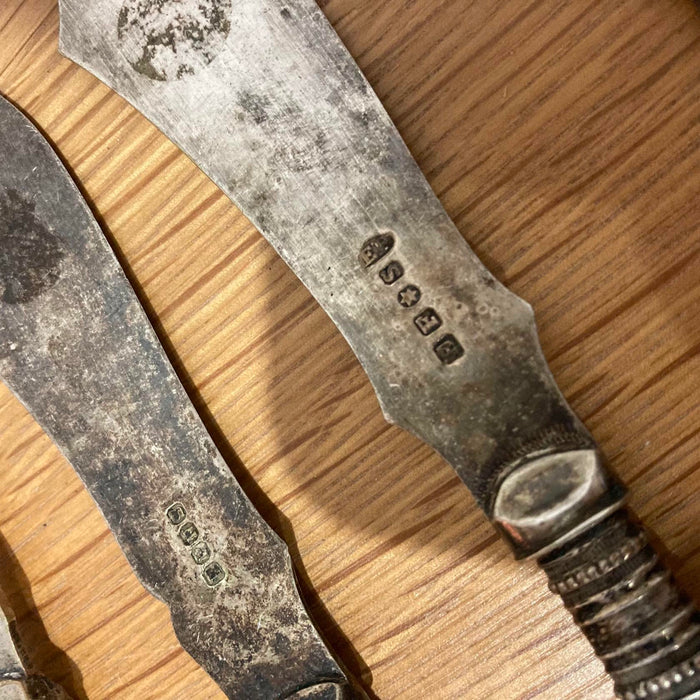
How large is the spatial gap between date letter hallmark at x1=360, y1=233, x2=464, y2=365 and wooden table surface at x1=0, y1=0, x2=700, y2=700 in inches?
4.0

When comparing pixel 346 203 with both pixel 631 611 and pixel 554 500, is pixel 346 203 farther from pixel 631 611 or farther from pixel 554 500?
pixel 631 611

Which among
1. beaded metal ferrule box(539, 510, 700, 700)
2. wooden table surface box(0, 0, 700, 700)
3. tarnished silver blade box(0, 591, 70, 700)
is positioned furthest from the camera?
tarnished silver blade box(0, 591, 70, 700)

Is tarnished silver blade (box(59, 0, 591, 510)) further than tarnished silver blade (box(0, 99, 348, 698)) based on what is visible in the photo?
No

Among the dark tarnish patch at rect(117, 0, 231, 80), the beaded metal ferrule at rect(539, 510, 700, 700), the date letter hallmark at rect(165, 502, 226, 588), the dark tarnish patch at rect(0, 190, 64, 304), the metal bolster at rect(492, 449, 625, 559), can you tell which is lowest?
the beaded metal ferrule at rect(539, 510, 700, 700)

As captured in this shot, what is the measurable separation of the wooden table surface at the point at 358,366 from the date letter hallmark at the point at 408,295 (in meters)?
0.10

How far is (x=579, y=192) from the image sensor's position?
79 cm

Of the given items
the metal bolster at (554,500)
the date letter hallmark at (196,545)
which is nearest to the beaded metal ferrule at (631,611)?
the metal bolster at (554,500)

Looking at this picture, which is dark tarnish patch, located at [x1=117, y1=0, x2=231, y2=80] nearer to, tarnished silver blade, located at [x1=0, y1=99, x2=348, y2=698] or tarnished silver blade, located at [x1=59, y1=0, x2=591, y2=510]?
tarnished silver blade, located at [x1=59, y1=0, x2=591, y2=510]

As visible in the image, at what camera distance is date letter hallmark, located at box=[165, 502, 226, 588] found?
866mm

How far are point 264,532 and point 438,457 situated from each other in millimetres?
219

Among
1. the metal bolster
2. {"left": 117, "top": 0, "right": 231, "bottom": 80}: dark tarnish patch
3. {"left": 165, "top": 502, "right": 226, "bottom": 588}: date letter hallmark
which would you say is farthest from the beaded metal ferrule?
{"left": 117, "top": 0, "right": 231, "bottom": 80}: dark tarnish patch

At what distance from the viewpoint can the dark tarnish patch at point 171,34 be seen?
2.71 ft

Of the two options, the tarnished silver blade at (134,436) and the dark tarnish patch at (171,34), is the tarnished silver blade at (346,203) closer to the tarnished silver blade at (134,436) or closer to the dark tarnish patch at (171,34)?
the dark tarnish patch at (171,34)

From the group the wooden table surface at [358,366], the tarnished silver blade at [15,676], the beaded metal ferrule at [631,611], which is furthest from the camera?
the tarnished silver blade at [15,676]
